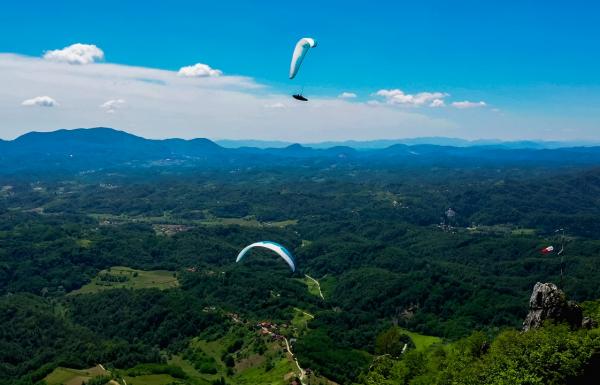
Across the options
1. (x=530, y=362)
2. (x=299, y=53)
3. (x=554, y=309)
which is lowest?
(x=530, y=362)

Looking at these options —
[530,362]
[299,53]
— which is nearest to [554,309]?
[530,362]

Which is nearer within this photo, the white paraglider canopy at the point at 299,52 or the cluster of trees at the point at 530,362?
the cluster of trees at the point at 530,362

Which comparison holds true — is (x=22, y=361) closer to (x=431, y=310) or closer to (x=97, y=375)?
(x=97, y=375)

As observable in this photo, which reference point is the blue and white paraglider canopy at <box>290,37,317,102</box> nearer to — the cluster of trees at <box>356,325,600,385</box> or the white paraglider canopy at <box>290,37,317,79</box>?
the white paraglider canopy at <box>290,37,317,79</box>

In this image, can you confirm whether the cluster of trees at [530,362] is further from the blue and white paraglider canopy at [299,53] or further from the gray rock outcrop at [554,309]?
the blue and white paraglider canopy at [299,53]

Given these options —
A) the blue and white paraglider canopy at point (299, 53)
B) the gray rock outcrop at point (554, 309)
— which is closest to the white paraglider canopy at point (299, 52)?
the blue and white paraglider canopy at point (299, 53)

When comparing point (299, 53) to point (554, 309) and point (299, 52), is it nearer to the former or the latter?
point (299, 52)

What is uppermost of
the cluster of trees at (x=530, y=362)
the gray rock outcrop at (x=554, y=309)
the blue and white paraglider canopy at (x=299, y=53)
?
the blue and white paraglider canopy at (x=299, y=53)

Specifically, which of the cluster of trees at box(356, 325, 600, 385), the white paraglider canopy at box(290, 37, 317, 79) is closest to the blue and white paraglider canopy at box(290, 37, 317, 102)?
the white paraglider canopy at box(290, 37, 317, 79)
